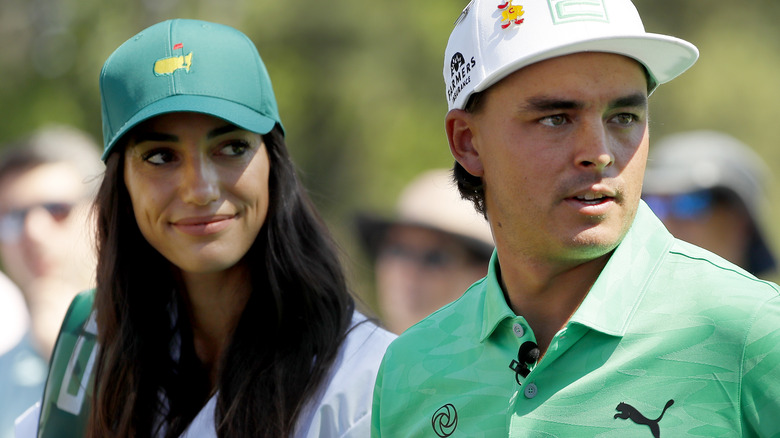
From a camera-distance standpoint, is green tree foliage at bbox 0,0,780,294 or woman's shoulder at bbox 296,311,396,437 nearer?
woman's shoulder at bbox 296,311,396,437

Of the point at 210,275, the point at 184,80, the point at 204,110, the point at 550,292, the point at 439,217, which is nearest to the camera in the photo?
the point at 550,292

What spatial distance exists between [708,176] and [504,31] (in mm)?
3355

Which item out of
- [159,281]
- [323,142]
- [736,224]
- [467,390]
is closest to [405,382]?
[467,390]

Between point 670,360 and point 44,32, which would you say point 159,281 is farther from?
point 44,32

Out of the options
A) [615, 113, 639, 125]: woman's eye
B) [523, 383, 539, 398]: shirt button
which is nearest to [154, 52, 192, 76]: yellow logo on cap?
[615, 113, 639, 125]: woman's eye

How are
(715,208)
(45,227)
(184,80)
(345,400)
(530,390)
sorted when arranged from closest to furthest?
(530,390), (345,400), (184,80), (715,208), (45,227)

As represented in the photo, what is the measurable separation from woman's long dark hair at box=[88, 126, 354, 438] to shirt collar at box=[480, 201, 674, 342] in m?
0.96

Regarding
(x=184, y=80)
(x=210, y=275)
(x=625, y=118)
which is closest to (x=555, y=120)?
(x=625, y=118)

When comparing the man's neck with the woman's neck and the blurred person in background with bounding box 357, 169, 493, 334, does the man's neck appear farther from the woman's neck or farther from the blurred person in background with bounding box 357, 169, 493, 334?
the blurred person in background with bounding box 357, 169, 493, 334

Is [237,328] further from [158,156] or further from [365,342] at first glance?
[158,156]

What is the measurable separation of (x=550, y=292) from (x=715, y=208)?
10.6 ft

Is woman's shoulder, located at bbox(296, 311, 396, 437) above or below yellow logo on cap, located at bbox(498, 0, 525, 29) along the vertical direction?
below

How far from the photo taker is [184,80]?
3.59 meters

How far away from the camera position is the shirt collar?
2481 millimetres
